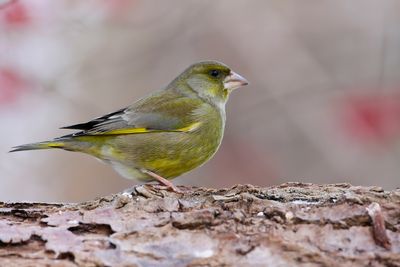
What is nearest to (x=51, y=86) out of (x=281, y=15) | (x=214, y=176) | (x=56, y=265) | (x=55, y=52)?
(x=55, y=52)

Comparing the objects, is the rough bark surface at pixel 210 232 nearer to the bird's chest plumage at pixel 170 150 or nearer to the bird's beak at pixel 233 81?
the bird's chest plumage at pixel 170 150

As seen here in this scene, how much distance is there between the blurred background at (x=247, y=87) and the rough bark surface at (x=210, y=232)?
15.2 feet

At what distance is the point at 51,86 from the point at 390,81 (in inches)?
146

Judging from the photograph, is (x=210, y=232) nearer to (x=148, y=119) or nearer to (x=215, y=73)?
(x=148, y=119)

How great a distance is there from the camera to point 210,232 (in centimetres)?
371

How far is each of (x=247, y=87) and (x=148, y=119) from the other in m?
4.28

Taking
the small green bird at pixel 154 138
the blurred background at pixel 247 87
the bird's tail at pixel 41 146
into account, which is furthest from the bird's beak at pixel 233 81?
the blurred background at pixel 247 87

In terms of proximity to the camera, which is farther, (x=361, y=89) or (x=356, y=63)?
(x=356, y=63)

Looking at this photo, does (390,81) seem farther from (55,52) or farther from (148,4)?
(55,52)

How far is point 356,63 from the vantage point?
10.1 meters

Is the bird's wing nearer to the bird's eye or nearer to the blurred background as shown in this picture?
the bird's eye

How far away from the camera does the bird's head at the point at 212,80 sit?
20.1 feet

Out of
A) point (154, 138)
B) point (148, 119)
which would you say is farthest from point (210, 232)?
point (148, 119)

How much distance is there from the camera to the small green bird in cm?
→ 549
